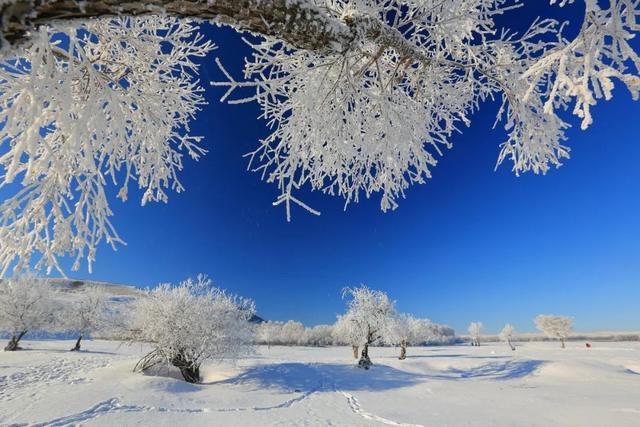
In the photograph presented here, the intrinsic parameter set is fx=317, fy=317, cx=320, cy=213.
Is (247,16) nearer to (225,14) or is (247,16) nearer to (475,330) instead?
(225,14)

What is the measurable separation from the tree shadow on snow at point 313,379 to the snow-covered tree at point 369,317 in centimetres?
764

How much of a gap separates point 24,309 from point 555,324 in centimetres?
9084

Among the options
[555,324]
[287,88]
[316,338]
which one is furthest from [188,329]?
[316,338]

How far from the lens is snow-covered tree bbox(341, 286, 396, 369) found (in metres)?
30.6

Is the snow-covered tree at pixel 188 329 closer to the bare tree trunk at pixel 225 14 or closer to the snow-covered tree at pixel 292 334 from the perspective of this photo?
the bare tree trunk at pixel 225 14

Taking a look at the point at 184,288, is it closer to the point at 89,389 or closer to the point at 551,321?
the point at 89,389

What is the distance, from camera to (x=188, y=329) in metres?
16.8

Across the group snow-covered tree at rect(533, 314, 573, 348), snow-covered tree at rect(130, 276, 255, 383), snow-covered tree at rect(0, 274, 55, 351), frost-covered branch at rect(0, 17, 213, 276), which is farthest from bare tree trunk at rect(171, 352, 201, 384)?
snow-covered tree at rect(533, 314, 573, 348)

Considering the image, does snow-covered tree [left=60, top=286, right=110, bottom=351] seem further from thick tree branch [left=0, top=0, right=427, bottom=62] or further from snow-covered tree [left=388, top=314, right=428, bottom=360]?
thick tree branch [left=0, top=0, right=427, bottom=62]

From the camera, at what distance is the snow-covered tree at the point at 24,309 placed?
95.3ft

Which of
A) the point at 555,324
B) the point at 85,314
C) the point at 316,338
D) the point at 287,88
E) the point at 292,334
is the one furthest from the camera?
the point at 316,338

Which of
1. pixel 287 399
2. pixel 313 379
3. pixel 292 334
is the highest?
pixel 292 334

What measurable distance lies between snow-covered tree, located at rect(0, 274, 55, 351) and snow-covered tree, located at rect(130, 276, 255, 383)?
1897cm

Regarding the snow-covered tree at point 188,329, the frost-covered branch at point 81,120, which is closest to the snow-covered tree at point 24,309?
the snow-covered tree at point 188,329
